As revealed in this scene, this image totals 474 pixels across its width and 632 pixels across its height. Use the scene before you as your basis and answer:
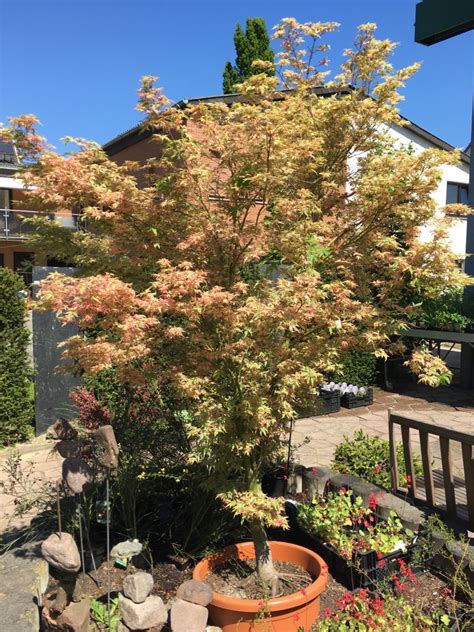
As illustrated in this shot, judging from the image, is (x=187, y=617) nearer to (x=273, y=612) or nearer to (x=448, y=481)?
(x=273, y=612)

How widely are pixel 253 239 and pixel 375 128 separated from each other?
4.04ft

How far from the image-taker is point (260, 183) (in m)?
2.71

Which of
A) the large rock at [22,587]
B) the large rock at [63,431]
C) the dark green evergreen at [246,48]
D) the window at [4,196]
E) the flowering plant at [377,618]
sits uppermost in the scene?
the dark green evergreen at [246,48]

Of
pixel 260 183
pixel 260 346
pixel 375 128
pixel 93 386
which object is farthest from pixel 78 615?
pixel 93 386

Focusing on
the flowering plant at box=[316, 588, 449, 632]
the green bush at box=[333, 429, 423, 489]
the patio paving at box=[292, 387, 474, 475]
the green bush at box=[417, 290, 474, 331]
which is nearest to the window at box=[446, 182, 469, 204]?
the green bush at box=[417, 290, 474, 331]

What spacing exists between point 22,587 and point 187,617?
916mm

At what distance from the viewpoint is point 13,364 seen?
6.50m

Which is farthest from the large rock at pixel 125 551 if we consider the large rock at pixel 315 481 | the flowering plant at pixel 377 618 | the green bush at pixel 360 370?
the green bush at pixel 360 370

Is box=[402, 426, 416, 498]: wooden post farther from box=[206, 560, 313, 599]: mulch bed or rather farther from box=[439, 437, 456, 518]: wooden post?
box=[206, 560, 313, 599]: mulch bed

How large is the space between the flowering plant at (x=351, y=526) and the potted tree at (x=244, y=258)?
12.2 inches

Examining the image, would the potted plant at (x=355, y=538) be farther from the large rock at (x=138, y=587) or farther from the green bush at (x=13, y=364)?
the green bush at (x=13, y=364)

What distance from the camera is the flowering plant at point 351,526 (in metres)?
3.33

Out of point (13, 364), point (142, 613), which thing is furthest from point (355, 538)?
point (13, 364)

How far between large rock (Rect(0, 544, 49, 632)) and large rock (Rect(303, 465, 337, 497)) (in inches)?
86.3
